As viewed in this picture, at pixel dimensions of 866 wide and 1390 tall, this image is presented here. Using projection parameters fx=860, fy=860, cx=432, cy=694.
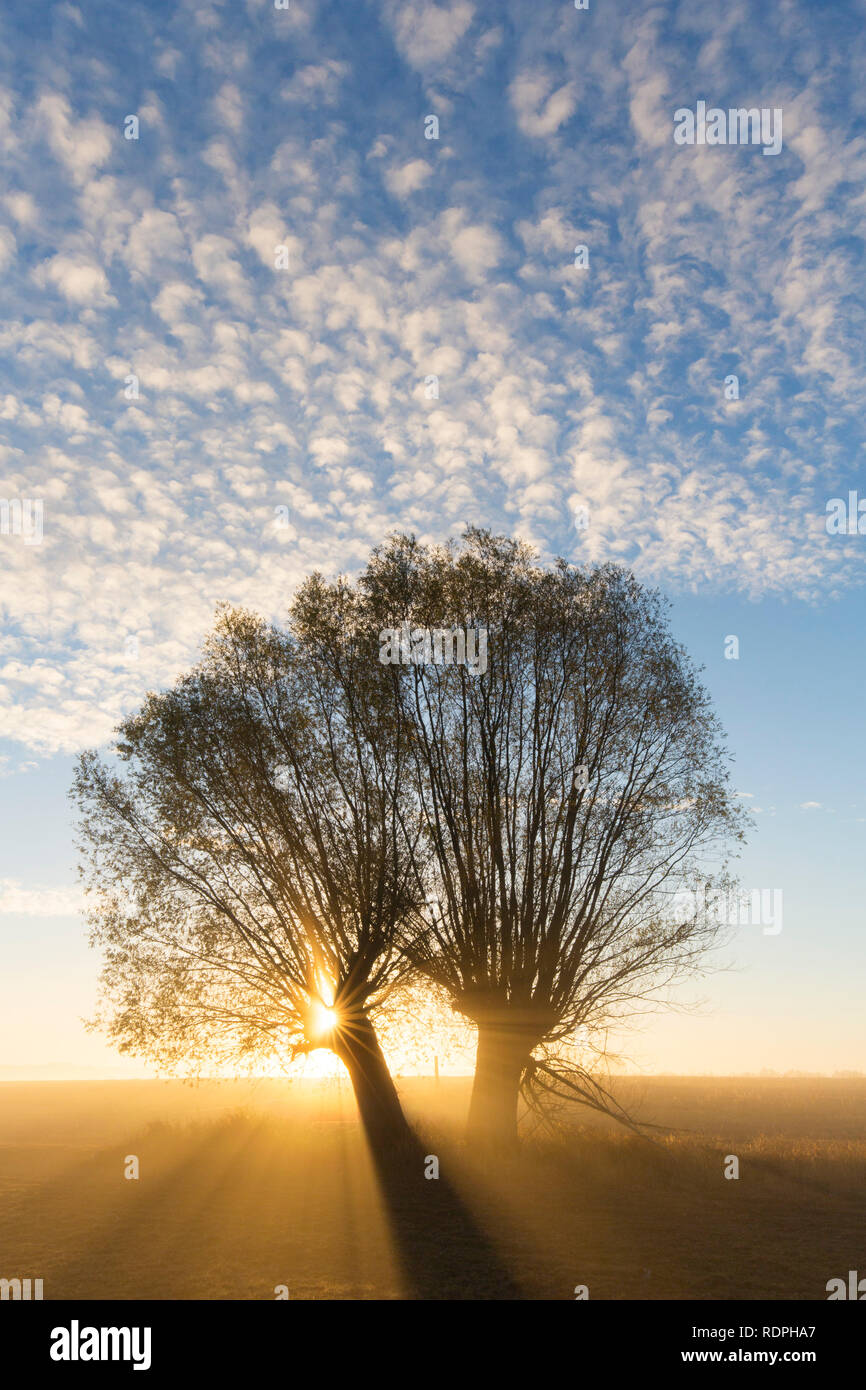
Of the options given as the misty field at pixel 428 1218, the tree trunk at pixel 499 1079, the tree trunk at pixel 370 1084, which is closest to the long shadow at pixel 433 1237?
the misty field at pixel 428 1218

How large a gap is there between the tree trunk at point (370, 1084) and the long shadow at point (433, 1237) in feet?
1.58

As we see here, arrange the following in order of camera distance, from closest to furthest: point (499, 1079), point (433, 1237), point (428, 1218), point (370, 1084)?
point (433, 1237)
point (428, 1218)
point (370, 1084)
point (499, 1079)

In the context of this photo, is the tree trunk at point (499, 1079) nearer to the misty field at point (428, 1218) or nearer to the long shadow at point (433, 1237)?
the misty field at point (428, 1218)

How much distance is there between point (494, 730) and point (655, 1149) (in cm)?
1436

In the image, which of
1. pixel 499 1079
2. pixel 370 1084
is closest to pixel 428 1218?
pixel 370 1084

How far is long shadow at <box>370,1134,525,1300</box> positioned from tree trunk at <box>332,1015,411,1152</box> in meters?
0.48

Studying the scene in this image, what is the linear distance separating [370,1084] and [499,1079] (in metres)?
4.13

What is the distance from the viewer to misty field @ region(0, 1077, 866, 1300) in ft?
51.1

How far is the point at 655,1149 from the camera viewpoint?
1083 inches

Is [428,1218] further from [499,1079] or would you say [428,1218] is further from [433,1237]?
[499,1079]

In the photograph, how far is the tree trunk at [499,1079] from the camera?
2738 cm

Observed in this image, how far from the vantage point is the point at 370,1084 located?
2736 centimetres

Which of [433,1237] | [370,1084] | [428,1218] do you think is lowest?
[428,1218]
